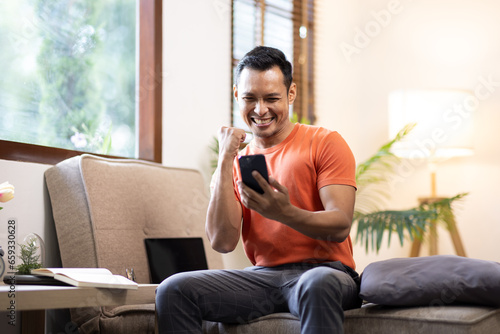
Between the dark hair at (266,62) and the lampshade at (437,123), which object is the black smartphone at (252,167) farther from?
the lampshade at (437,123)

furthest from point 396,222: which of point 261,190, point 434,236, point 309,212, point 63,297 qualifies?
point 63,297

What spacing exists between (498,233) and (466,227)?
0.19 metres

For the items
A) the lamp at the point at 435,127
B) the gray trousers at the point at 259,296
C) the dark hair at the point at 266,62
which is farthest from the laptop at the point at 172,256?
the lamp at the point at 435,127

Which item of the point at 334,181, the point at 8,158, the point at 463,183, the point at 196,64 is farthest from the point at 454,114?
the point at 8,158

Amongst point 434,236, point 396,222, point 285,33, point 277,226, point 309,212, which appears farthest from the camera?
point 285,33

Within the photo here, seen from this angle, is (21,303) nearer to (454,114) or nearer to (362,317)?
(362,317)

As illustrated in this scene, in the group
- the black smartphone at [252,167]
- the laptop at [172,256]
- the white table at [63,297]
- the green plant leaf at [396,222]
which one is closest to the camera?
the white table at [63,297]

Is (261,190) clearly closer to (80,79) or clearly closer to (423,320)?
(423,320)

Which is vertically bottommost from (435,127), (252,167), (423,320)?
(423,320)

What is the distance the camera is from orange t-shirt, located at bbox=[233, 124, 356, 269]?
5.57ft

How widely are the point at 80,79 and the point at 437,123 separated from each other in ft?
6.66

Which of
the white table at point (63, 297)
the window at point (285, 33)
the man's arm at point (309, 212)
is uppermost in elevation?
the window at point (285, 33)

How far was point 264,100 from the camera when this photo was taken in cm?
182

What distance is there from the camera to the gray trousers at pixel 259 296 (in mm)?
1413
